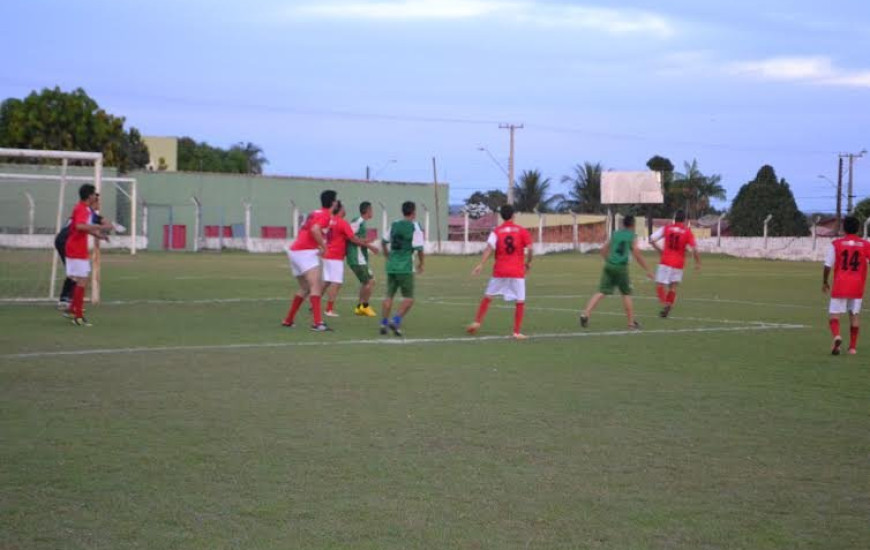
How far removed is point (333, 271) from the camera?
1806 cm

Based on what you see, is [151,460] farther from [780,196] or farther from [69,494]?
[780,196]

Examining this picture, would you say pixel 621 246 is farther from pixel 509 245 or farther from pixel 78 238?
pixel 78 238

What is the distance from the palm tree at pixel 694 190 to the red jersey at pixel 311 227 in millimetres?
86430

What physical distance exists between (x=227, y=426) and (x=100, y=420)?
97 centimetres

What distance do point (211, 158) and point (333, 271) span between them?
93.8 metres

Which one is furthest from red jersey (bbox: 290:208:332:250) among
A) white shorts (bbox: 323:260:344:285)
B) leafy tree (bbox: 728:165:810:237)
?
leafy tree (bbox: 728:165:810:237)

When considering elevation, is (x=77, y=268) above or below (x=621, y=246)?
below

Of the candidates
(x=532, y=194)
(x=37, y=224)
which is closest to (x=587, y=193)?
(x=532, y=194)

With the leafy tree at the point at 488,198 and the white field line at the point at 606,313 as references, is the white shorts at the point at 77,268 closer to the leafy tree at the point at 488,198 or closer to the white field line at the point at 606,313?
the white field line at the point at 606,313

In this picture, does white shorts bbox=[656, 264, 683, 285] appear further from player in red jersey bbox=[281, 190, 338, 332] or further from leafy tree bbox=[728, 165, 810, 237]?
leafy tree bbox=[728, 165, 810, 237]

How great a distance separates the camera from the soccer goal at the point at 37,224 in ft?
67.1

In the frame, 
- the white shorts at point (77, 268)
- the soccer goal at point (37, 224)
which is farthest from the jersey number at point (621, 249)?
the white shorts at point (77, 268)

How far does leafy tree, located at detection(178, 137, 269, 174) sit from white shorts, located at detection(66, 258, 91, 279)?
89.3 m

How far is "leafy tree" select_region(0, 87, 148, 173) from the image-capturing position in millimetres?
68875
